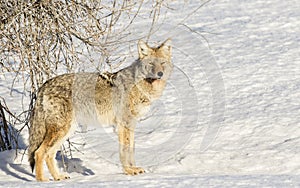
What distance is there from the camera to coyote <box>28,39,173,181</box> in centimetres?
664

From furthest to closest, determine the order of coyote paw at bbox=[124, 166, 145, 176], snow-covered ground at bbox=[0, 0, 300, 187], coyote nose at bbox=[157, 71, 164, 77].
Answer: coyote nose at bbox=[157, 71, 164, 77], coyote paw at bbox=[124, 166, 145, 176], snow-covered ground at bbox=[0, 0, 300, 187]

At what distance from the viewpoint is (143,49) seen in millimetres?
7070

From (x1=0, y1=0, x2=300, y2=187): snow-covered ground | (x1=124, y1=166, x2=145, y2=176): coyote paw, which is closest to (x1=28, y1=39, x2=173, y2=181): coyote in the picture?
(x1=124, y1=166, x2=145, y2=176): coyote paw

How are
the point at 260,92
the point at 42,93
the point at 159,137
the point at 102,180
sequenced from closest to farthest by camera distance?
1. the point at 102,180
2. the point at 42,93
3. the point at 159,137
4. the point at 260,92

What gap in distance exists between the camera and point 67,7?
23.3 feet

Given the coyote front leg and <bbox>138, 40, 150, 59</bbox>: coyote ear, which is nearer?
the coyote front leg

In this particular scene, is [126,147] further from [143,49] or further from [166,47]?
[166,47]

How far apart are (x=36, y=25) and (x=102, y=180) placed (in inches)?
88.1

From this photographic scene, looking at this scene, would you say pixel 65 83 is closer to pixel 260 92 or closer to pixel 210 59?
pixel 260 92

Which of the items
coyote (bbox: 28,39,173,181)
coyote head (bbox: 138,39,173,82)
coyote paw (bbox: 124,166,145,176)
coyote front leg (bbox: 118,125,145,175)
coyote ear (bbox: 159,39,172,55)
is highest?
coyote ear (bbox: 159,39,172,55)

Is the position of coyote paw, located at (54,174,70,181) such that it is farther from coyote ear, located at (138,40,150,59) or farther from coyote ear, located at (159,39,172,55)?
coyote ear, located at (159,39,172,55)

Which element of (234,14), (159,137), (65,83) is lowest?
(159,137)

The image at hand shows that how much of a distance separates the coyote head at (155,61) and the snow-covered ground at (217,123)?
444 millimetres

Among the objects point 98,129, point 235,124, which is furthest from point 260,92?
point 98,129
